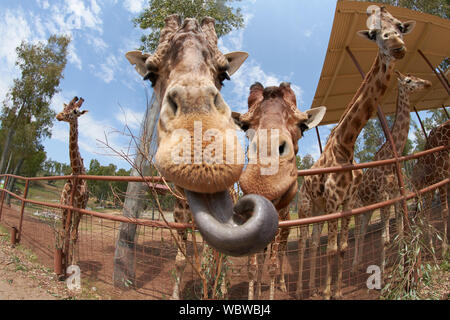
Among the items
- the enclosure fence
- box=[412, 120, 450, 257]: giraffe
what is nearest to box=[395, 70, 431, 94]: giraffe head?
box=[412, 120, 450, 257]: giraffe

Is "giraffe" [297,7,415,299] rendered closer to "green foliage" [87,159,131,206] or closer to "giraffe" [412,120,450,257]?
"green foliage" [87,159,131,206]

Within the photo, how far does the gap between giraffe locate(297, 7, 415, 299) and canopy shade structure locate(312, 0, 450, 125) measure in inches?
51.0

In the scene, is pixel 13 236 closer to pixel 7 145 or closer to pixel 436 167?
pixel 436 167

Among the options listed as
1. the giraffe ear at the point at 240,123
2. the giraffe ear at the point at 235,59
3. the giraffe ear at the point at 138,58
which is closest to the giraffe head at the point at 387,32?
the giraffe ear at the point at 235,59

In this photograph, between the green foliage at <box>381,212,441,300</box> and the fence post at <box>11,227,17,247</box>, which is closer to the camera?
the green foliage at <box>381,212,441,300</box>

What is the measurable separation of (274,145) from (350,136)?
1.75 metres

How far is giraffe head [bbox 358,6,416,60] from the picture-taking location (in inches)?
99.1

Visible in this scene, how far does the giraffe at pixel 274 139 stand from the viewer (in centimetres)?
198

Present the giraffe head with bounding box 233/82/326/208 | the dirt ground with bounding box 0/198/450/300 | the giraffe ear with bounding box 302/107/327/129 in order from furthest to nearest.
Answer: the dirt ground with bounding box 0/198/450/300 < the giraffe ear with bounding box 302/107/327/129 < the giraffe head with bounding box 233/82/326/208

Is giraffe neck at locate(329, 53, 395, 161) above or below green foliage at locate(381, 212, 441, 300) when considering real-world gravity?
above

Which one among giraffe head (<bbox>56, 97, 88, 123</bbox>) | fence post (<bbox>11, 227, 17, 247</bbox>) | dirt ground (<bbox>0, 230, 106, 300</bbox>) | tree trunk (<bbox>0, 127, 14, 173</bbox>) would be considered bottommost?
dirt ground (<bbox>0, 230, 106, 300</bbox>)

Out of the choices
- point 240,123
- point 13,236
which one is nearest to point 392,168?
point 240,123
